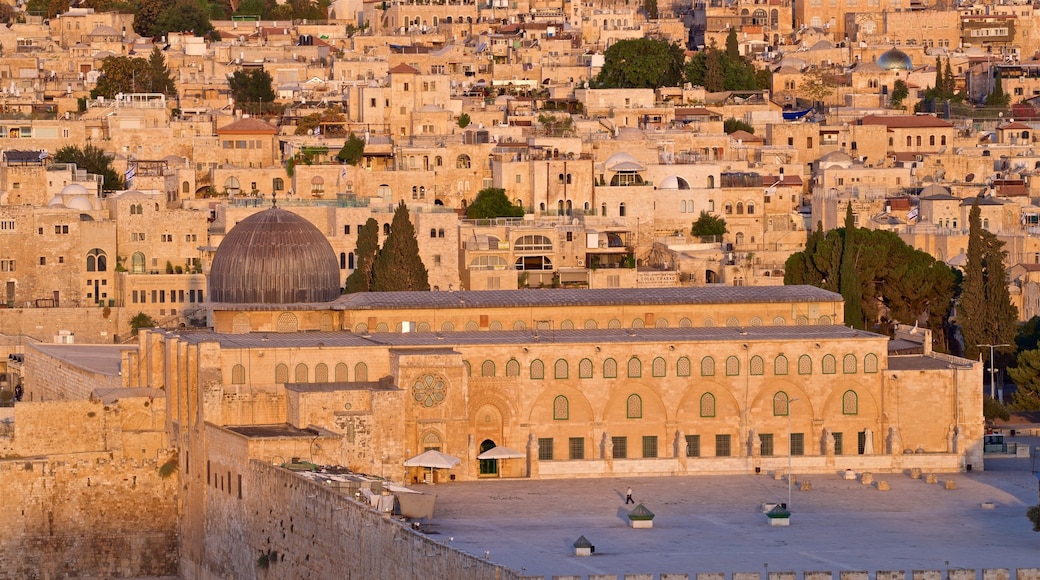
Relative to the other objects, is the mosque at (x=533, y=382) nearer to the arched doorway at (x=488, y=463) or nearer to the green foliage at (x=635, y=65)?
the arched doorway at (x=488, y=463)

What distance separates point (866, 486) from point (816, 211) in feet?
150

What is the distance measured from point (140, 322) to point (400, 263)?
13845 mm

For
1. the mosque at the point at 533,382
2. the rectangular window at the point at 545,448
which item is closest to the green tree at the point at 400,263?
the mosque at the point at 533,382

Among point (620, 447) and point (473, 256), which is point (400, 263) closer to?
point (473, 256)

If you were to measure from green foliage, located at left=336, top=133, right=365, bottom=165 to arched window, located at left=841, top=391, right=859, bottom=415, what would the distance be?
135 ft

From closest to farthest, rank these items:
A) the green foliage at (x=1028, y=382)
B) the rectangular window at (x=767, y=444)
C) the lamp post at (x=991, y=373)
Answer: the rectangular window at (x=767, y=444) < the green foliage at (x=1028, y=382) < the lamp post at (x=991, y=373)

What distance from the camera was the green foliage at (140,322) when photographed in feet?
341

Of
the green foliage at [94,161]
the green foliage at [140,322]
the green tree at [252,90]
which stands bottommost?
the green foliage at [140,322]

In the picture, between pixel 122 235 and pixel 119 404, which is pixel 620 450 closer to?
pixel 119 404

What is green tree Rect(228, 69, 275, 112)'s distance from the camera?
13850 cm

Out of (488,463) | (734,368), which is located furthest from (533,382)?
(734,368)

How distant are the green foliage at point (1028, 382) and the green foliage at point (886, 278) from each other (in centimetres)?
810

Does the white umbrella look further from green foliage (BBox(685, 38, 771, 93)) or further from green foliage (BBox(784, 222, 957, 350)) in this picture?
green foliage (BBox(685, 38, 771, 93))

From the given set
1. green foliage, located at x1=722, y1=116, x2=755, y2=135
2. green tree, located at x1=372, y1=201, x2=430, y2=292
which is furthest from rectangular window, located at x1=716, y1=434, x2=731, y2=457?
green foliage, located at x1=722, y1=116, x2=755, y2=135
